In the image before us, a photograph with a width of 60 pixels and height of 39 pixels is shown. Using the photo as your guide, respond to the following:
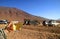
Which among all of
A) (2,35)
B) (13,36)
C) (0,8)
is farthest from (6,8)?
(2,35)

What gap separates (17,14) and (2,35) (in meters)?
105

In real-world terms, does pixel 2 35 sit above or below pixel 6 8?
below

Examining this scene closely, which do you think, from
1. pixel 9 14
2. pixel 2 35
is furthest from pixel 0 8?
pixel 2 35

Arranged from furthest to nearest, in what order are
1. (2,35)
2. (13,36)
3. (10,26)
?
(13,36) → (2,35) → (10,26)

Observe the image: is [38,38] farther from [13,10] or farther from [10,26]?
[13,10]

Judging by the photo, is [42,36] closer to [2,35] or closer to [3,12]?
[2,35]

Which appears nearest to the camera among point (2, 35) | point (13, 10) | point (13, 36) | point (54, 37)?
point (2, 35)

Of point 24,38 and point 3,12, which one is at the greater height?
point 3,12

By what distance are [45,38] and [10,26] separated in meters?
11.1

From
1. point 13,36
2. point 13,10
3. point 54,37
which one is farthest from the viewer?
point 13,10

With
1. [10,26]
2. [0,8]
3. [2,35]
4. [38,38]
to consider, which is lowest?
[38,38]

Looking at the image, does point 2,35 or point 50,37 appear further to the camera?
point 50,37

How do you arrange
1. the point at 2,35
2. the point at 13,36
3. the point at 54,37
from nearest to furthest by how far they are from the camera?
the point at 2,35 → the point at 54,37 → the point at 13,36

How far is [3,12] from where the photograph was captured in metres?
115
